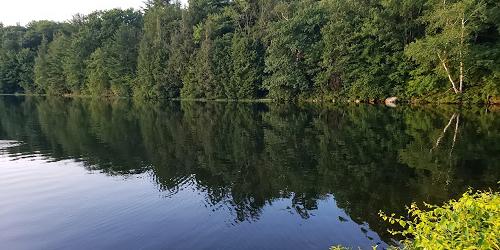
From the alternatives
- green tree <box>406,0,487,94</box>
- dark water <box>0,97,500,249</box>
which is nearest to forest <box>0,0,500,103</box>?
green tree <box>406,0,487,94</box>

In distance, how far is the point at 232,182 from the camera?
19.5 metres

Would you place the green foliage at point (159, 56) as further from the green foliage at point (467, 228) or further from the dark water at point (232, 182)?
the green foliage at point (467, 228)

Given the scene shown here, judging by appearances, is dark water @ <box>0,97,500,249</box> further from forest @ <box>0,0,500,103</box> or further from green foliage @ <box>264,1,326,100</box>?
green foliage @ <box>264,1,326,100</box>

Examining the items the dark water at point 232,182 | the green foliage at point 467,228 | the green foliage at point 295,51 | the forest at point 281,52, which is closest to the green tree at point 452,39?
the forest at point 281,52

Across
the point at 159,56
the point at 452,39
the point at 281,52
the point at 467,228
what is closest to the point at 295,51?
→ the point at 281,52

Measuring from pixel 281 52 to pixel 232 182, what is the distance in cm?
5442

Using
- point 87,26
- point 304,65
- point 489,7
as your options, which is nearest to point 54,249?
point 489,7

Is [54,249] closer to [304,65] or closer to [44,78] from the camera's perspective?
[304,65]

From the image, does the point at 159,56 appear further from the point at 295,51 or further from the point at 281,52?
the point at 295,51

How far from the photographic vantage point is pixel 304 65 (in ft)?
234

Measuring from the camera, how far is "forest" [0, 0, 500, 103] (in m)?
52.5

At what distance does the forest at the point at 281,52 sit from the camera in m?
52.5

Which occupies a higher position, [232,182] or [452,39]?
[452,39]

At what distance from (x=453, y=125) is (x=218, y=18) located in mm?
59540
